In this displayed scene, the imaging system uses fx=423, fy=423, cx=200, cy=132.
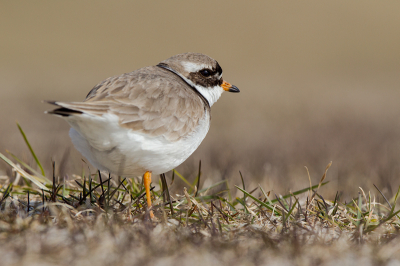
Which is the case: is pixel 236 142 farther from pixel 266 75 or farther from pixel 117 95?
pixel 266 75

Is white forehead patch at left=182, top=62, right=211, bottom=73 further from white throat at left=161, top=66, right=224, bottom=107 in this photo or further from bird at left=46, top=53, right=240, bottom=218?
bird at left=46, top=53, right=240, bottom=218

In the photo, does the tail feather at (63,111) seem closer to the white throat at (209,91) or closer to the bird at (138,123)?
the bird at (138,123)

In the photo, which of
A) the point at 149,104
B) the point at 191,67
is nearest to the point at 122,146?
the point at 149,104

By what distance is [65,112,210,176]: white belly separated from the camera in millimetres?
3459

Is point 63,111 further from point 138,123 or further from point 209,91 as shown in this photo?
point 209,91

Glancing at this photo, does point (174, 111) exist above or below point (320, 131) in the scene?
above

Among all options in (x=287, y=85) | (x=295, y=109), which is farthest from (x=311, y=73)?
(x=295, y=109)

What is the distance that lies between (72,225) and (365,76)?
81.3 ft

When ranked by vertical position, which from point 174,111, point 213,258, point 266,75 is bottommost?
point 266,75

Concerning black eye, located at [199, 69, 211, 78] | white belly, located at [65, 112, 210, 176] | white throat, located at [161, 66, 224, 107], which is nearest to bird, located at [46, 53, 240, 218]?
white belly, located at [65, 112, 210, 176]

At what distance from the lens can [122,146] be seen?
3551mm

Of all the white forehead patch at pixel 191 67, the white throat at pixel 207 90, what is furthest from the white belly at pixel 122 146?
the white forehead patch at pixel 191 67

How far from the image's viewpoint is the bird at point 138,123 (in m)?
3.47

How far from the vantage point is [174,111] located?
3986 millimetres
